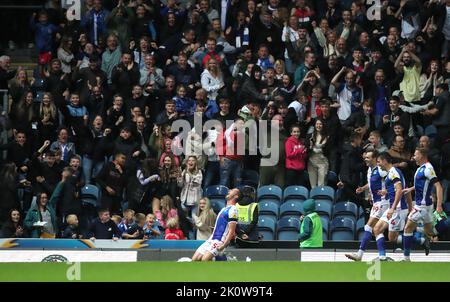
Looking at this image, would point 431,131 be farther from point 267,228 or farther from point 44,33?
point 44,33

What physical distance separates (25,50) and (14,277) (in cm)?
Result: 1191

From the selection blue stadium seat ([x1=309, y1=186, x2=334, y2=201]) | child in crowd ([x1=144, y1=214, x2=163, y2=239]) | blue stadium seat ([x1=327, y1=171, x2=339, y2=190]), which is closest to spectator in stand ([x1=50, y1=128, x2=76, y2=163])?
child in crowd ([x1=144, y1=214, x2=163, y2=239])

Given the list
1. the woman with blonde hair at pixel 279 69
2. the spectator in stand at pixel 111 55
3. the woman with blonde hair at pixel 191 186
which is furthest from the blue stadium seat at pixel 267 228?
the spectator in stand at pixel 111 55

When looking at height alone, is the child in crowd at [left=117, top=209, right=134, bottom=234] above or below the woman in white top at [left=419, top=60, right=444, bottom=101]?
below

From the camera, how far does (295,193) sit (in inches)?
920

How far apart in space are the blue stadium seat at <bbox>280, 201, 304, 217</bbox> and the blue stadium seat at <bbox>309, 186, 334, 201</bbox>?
31cm

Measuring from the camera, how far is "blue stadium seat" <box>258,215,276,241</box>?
2303 centimetres

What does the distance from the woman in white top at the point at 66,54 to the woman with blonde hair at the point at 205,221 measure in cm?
547

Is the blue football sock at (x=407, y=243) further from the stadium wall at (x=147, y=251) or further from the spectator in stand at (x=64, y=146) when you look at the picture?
the spectator in stand at (x=64, y=146)

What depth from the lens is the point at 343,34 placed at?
25453mm

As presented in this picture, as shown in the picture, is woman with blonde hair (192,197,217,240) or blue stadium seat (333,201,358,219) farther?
blue stadium seat (333,201,358,219)

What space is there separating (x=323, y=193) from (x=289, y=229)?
980mm

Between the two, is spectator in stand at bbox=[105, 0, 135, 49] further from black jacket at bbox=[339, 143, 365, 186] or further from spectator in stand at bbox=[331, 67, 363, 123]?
black jacket at bbox=[339, 143, 365, 186]

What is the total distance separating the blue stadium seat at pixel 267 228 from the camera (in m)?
23.0
